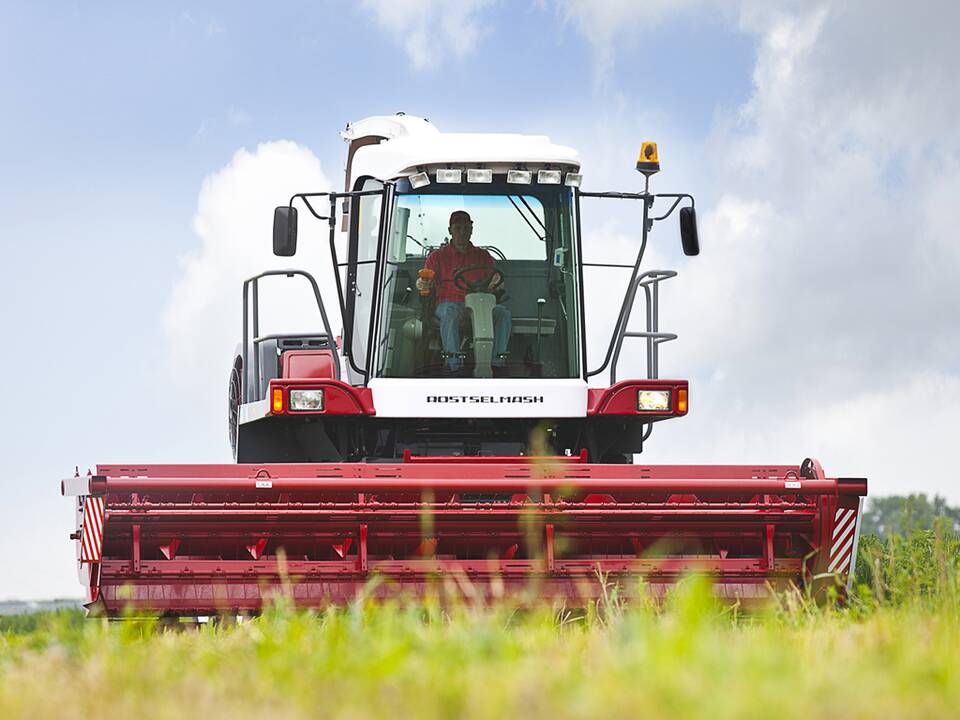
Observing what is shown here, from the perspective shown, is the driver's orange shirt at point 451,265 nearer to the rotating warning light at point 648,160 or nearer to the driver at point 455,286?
the driver at point 455,286

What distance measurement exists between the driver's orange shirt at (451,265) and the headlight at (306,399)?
1.07 m

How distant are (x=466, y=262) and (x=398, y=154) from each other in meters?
0.99

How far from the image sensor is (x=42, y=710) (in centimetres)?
329

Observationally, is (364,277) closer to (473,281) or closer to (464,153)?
(473,281)

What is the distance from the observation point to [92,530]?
7.25 meters

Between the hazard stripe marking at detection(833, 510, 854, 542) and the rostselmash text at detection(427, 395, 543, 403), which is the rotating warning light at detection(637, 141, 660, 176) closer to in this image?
the rostselmash text at detection(427, 395, 543, 403)

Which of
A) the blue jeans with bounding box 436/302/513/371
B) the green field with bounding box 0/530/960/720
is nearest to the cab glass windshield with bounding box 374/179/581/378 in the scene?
the blue jeans with bounding box 436/302/513/371

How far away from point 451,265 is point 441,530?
2161 millimetres

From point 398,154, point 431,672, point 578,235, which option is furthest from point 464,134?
point 431,672

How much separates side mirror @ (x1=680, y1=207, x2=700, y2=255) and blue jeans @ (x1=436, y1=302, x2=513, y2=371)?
4.44 ft

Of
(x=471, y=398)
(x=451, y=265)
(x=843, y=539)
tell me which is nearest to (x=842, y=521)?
(x=843, y=539)

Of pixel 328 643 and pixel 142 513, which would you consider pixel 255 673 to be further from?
pixel 142 513

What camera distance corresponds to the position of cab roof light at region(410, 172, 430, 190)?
9070 millimetres

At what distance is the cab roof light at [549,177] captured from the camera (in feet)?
29.9
